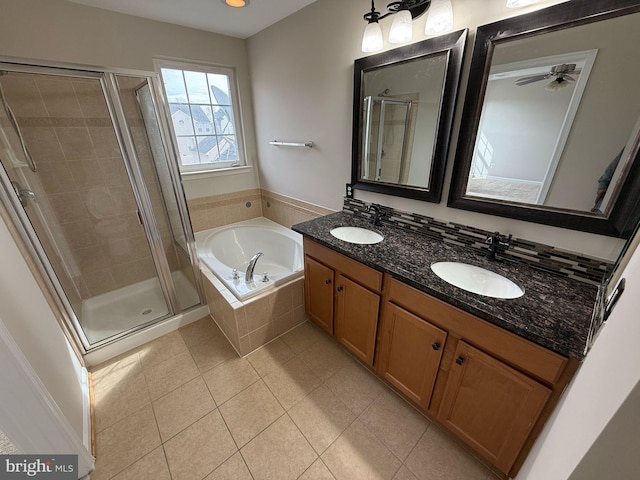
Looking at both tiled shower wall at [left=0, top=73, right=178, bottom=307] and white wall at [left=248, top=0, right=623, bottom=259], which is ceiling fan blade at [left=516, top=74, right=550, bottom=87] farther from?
tiled shower wall at [left=0, top=73, right=178, bottom=307]

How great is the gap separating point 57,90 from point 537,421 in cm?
338

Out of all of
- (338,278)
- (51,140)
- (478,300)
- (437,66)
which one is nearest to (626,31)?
(437,66)

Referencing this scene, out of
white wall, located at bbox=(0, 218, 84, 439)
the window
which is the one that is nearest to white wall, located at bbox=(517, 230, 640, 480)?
white wall, located at bbox=(0, 218, 84, 439)

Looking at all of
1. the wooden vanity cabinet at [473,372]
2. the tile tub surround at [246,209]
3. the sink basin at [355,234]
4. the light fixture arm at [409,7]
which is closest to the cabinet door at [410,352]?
the wooden vanity cabinet at [473,372]

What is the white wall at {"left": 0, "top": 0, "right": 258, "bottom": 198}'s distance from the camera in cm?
165

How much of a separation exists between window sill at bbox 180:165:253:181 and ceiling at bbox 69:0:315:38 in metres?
1.23

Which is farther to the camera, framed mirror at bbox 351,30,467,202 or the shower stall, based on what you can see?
the shower stall

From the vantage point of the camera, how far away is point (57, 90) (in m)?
1.83

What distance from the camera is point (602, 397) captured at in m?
0.49

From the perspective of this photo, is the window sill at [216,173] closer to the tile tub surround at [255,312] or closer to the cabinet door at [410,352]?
the tile tub surround at [255,312]

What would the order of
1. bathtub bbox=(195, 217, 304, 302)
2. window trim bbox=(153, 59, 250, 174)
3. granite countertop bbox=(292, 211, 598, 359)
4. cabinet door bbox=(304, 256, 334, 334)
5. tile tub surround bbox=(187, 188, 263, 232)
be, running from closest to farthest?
granite countertop bbox=(292, 211, 598, 359) → cabinet door bbox=(304, 256, 334, 334) → window trim bbox=(153, 59, 250, 174) → bathtub bbox=(195, 217, 304, 302) → tile tub surround bbox=(187, 188, 263, 232)

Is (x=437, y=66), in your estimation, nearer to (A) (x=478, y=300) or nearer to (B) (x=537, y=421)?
(A) (x=478, y=300)

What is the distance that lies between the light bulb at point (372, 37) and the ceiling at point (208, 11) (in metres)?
0.71

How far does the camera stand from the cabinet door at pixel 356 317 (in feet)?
4.73
